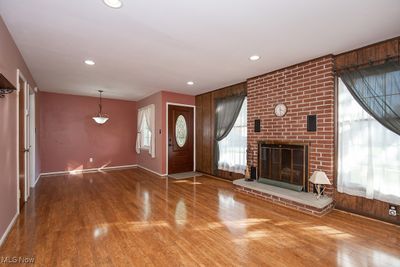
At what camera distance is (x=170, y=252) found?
2.02 meters

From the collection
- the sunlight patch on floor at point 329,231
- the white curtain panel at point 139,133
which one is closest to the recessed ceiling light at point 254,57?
the sunlight patch on floor at point 329,231

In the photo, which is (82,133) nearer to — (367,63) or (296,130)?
(296,130)

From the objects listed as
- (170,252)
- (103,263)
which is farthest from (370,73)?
(103,263)

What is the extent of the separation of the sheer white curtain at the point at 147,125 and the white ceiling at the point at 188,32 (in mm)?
2288

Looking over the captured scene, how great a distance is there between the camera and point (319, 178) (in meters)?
3.03

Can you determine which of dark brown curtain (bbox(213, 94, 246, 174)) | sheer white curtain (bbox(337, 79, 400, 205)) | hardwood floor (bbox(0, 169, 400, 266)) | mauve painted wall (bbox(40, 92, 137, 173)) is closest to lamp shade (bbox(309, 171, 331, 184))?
sheer white curtain (bbox(337, 79, 400, 205))

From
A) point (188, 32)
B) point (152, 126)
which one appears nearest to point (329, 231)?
point (188, 32)

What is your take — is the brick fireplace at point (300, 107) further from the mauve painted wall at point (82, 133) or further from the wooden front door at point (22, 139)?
the mauve painted wall at point (82, 133)

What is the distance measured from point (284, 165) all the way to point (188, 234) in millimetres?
2305

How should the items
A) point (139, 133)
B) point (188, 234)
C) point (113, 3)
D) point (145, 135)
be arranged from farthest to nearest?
point (139, 133)
point (145, 135)
point (188, 234)
point (113, 3)

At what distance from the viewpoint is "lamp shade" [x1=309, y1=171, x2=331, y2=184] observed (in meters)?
3.00

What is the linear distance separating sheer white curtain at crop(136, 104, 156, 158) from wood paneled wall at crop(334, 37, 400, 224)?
4.62 m

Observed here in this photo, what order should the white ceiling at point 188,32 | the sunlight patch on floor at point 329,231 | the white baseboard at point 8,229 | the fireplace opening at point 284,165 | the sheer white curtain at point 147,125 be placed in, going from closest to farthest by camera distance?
the white ceiling at point 188,32 < the white baseboard at point 8,229 < the sunlight patch on floor at point 329,231 < the fireplace opening at point 284,165 < the sheer white curtain at point 147,125

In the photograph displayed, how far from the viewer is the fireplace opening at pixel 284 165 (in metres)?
3.45
